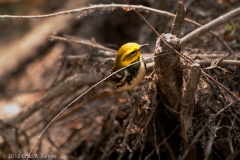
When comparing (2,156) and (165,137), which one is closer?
(165,137)

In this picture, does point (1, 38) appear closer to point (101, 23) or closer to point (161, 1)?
point (101, 23)

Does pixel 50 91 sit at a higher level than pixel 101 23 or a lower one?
lower

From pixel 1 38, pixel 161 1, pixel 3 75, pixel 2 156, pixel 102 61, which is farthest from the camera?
pixel 1 38

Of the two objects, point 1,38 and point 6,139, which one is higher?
point 1,38

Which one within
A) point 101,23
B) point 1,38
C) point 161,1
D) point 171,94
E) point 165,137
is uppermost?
point 1,38

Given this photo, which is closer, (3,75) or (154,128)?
(154,128)

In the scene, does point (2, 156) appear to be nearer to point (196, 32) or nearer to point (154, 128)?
point (154, 128)

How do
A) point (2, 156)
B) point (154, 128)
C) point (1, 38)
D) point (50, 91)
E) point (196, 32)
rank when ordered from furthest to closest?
1. point (1, 38)
2. point (2, 156)
3. point (50, 91)
4. point (154, 128)
5. point (196, 32)

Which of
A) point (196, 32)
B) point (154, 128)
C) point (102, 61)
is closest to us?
point (196, 32)

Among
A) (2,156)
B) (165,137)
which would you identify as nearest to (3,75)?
(2,156)

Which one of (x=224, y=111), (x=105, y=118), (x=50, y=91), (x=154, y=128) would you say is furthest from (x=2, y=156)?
(x=224, y=111)
